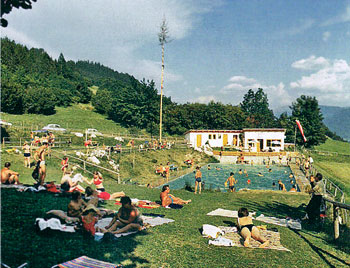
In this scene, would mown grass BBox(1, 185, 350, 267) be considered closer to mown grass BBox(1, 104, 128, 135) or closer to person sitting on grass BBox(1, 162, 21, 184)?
person sitting on grass BBox(1, 162, 21, 184)

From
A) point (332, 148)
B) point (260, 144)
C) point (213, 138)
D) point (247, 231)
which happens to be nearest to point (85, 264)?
point (247, 231)

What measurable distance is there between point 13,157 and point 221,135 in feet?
124

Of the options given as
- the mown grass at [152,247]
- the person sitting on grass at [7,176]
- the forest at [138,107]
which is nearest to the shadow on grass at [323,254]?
the mown grass at [152,247]

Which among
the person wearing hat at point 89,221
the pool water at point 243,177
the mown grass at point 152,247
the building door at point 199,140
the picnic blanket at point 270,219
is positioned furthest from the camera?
the building door at point 199,140

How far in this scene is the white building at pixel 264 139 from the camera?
44188 millimetres

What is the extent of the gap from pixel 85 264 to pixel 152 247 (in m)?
1.78

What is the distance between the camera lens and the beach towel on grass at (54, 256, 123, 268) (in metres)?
4.75

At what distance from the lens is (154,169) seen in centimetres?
2681

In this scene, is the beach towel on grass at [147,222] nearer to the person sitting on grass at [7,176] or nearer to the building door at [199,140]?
the person sitting on grass at [7,176]

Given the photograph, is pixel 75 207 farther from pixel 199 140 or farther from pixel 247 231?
pixel 199 140

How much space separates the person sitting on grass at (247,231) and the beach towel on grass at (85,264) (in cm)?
340

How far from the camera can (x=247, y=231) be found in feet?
23.1

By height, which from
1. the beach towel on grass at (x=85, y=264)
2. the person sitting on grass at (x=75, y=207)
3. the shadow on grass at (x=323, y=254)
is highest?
the person sitting on grass at (x=75, y=207)

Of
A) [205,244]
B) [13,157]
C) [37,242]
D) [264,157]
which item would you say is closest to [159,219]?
[205,244]
